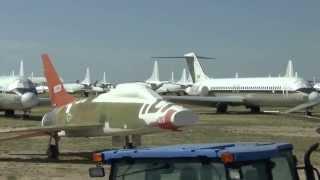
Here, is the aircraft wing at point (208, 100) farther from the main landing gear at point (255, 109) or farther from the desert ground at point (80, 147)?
the desert ground at point (80, 147)

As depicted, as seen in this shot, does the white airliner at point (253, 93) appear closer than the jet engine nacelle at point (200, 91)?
Yes

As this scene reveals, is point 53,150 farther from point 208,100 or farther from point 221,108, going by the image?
point 221,108

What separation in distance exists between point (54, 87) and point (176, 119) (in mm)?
5773

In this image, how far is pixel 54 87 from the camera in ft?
67.0

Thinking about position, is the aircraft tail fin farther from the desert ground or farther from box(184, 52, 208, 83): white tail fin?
the desert ground

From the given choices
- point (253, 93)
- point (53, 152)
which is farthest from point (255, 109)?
point (53, 152)

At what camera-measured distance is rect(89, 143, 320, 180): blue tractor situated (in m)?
5.25

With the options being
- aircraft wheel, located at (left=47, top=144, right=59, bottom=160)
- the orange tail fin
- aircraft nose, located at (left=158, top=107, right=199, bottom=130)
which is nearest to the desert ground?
aircraft wheel, located at (left=47, top=144, right=59, bottom=160)

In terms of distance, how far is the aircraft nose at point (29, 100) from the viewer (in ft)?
130

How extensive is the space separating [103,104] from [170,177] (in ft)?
41.3

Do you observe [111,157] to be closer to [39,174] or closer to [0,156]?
[39,174]

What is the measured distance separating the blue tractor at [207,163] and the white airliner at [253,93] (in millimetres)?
40567

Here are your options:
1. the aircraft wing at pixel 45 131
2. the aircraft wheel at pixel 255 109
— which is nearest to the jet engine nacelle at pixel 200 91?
the aircraft wheel at pixel 255 109

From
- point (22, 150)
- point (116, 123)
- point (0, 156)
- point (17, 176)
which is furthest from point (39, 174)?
point (22, 150)
